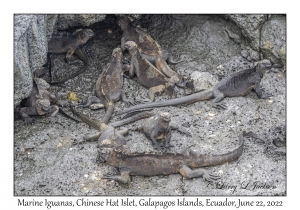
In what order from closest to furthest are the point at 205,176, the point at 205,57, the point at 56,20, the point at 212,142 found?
Result: the point at 205,176 → the point at 212,142 → the point at 56,20 → the point at 205,57

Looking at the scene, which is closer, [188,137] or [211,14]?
[188,137]

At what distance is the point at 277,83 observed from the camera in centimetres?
917

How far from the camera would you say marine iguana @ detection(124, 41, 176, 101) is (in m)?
8.82

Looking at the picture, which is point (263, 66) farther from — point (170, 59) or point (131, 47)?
point (131, 47)

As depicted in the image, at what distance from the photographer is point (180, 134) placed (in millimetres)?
8055

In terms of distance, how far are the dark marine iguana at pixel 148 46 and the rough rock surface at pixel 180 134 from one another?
0.20 m

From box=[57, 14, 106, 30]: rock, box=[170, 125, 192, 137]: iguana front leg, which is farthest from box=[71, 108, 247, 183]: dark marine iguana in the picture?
box=[57, 14, 106, 30]: rock

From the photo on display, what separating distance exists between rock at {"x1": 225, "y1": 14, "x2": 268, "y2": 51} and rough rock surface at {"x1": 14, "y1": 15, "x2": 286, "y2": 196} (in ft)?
0.94

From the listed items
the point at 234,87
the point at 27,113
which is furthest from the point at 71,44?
the point at 234,87

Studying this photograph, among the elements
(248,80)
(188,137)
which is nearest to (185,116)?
(188,137)

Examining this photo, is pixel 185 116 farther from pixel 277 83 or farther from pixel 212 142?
pixel 277 83

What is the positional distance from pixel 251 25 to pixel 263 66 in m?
0.85

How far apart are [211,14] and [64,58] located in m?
2.42

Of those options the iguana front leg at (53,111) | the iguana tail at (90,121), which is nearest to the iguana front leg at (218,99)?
the iguana tail at (90,121)
